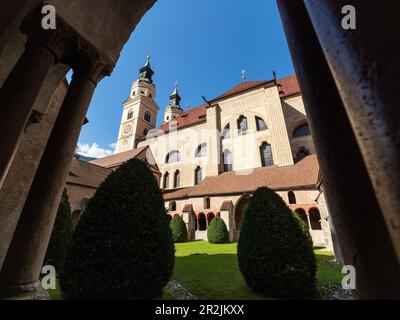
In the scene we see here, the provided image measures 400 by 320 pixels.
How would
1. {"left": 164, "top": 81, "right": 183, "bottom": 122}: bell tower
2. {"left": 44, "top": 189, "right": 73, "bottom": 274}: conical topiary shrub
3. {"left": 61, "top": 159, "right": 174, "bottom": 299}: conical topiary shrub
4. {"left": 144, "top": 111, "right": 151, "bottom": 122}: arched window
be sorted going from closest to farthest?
{"left": 61, "top": 159, "right": 174, "bottom": 299}: conical topiary shrub → {"left": 44, "top": 189, "right": 73, "bottom": 274}: conical topiary shrub → {"left": 144, "top": 111, "right": 151, "bottom": 122}: arched window → {"left": 164, "top": 81, "right": 183, "bottom": 122}: bell tower

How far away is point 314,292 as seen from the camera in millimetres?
4348

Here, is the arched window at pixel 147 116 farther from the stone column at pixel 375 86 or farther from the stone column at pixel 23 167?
the stone column at pixel 375 86

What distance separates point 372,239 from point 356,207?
0.58 feet

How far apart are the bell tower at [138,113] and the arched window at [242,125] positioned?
70.6 ft

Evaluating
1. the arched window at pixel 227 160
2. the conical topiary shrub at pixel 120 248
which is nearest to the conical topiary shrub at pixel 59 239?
the conical topiary shrub at pixel 120 248

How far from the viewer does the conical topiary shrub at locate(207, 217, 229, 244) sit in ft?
51.4

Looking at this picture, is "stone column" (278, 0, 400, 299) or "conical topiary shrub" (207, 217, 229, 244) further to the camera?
"conical topiary shrub" (207, 217, 229, 244)

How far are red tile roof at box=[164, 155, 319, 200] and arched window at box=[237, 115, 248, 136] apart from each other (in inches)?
246

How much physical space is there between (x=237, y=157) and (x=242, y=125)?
487cm

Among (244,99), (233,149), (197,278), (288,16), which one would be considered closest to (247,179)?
(233,149)

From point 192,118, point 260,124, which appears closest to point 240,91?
point 260,124

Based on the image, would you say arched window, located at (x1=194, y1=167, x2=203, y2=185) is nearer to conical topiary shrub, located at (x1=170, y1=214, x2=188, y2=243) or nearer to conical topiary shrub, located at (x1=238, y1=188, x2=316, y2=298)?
conical topiary shrub, located at (x1=170, y1=214, x2=188, y2=243)

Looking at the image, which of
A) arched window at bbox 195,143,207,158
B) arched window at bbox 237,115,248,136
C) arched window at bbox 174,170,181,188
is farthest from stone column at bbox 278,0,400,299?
arched window at bbox 174,170,181,188
